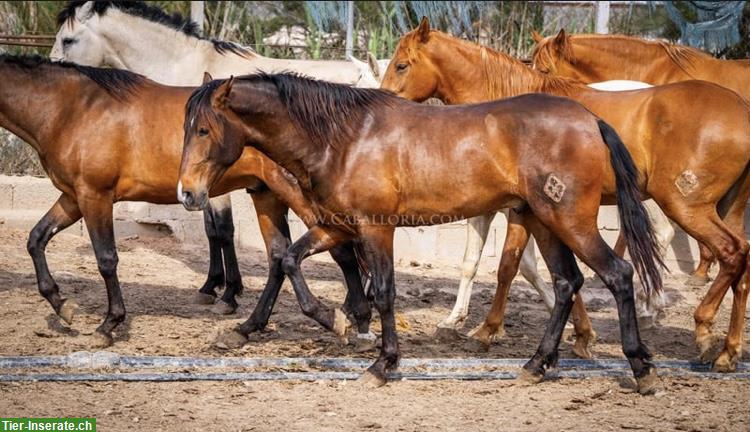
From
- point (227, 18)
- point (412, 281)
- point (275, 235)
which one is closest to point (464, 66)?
point (275, 235)

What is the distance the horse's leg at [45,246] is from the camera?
23.1 feet

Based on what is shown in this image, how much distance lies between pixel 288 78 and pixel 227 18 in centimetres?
816

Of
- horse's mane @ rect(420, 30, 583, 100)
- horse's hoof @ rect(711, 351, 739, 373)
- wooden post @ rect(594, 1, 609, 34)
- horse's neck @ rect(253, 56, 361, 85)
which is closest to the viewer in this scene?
horse's hoof @ rect(711, 351, 739, 373)

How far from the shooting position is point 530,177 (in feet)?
19.6

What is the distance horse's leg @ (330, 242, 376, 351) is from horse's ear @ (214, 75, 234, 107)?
5.31ft

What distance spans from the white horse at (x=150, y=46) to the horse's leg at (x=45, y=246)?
2.36m

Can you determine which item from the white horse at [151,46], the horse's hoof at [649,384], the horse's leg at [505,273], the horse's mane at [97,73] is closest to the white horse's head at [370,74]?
the white horse at [151,46]

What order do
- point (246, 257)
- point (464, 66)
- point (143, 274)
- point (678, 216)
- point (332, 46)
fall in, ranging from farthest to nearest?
point (332, 46) < point (246, 257) < point (143, 274) < point (464, 66) < point (678, 216)

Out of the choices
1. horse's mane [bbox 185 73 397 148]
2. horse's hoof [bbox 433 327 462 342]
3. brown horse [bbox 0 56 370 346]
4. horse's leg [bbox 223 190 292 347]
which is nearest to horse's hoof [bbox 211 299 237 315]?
horse's leg [bbox 223 190 292 347]

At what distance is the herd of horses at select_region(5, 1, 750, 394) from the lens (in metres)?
5.96

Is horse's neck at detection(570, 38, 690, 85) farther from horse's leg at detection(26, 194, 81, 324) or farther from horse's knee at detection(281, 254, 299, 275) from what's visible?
horse's leg at detection(26, 194, 81, 324)

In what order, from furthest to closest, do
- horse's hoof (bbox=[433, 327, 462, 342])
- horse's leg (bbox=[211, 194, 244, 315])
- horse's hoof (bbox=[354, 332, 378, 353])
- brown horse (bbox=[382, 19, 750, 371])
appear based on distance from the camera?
1. horse's leg (bbox=[211, 194, 244, 315])
2. horse's hoof (bbox=[433, 327, 462, 342])
3. horse's hoof (bbox=[354, 332, 378, 353])
4. brown horse (bbox=[382, 19, 750, 371])

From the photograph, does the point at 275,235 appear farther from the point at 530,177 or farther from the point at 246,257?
the point at 246,257

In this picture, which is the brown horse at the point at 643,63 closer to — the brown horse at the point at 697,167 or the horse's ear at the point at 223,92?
the brown horse at the point at 697,167
